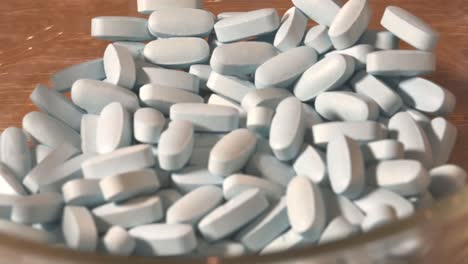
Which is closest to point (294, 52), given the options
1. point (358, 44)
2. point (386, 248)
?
point (358, 44)

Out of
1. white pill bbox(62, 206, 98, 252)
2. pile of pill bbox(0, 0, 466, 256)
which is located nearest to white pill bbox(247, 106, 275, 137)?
pile of pill bbox(0, 0, 466, 256)

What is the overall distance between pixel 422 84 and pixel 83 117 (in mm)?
202

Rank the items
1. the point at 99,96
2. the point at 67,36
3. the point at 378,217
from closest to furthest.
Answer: the point at 378,217, the point at 99,96, the point at 67,36

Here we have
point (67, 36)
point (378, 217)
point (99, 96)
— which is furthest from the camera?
point (67, 36)

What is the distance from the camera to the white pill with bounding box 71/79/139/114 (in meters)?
0.43

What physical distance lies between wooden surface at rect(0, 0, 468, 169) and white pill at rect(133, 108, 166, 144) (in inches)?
6.0

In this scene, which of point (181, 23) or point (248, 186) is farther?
point (181, 23)

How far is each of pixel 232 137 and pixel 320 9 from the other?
13cm

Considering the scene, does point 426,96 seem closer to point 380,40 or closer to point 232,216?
point 380,40

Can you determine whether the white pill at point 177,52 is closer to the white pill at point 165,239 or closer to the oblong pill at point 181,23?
the oblong pill at point 181,23

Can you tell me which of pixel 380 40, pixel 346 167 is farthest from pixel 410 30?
pixel 346 167

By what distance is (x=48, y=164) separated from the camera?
1.31ft

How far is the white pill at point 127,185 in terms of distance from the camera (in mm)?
353

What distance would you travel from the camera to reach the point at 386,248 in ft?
0.92
